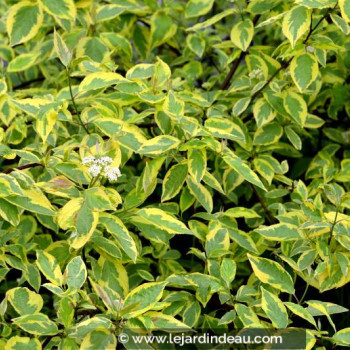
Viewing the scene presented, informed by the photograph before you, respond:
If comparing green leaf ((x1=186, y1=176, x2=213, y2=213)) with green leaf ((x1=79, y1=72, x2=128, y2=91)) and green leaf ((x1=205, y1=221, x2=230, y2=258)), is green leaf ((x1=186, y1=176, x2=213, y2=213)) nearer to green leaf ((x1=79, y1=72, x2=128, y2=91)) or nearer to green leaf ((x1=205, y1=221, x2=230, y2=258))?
green leaf ((x1=205, y1=221, x2=230, y2=258))

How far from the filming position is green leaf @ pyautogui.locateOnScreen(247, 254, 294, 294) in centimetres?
134

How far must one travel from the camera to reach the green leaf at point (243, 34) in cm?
180

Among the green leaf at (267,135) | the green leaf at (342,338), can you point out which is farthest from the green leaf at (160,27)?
the green leaf at (342,338)

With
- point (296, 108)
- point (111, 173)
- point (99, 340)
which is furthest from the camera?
point (296, 108)

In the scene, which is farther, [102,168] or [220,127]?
[220,127]

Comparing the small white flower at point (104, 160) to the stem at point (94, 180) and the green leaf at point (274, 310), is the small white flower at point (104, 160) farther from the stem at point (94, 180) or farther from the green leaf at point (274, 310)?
the green leaf at point (274, 310)

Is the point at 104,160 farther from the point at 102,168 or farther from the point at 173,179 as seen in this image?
the point at 173,179

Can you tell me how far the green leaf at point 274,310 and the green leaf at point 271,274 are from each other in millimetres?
87

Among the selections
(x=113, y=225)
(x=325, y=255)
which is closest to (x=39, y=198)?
(x=113, y=225)

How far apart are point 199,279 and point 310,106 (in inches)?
38.1

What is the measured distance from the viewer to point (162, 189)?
156cm

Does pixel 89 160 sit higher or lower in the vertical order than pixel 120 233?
higher

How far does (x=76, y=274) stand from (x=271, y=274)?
43 cm

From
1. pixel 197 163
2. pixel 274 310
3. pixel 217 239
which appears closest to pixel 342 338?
pixel 274 310
